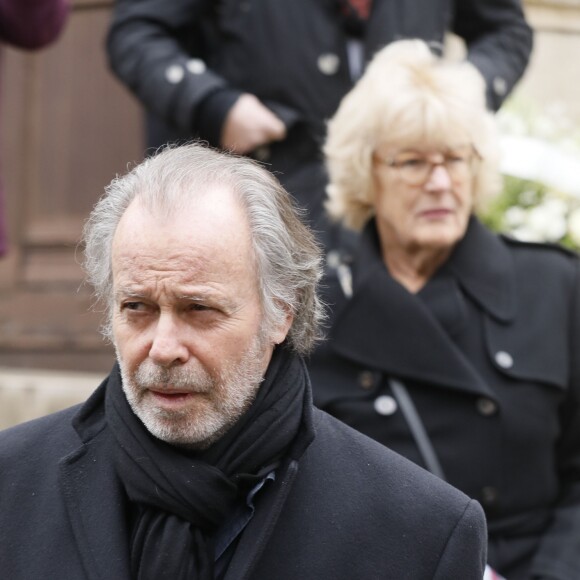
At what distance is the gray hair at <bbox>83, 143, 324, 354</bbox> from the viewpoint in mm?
2586

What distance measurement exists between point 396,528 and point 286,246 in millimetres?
591

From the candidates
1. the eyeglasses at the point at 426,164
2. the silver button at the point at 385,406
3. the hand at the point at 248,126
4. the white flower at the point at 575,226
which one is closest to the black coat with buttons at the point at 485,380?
the silver button at the point at 385,406

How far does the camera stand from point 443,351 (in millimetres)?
3539

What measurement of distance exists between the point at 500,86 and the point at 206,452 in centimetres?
205

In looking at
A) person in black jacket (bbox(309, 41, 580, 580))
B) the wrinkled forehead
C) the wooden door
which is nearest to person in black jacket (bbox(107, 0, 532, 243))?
person in black jacket (bbox(309, 41, 580, 580))

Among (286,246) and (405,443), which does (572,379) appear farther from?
(286,246)

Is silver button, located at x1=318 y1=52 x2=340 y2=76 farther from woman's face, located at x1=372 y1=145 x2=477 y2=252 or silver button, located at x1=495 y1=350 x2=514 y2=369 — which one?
silver button, located at x1=495 y1=350 x2=514 y2=369

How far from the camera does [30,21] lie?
404cm

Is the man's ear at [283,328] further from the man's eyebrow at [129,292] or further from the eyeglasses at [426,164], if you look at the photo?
the eyeglasses at [426,164]

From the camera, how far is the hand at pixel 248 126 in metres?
4.03

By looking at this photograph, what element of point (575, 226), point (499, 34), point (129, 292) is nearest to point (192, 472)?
point (129, 292)

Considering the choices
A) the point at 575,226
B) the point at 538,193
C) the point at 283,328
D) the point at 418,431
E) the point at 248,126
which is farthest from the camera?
the point at 538,193

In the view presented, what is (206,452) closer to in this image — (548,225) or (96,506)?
(96,506)

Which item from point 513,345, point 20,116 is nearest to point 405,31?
Result: point 513,345
